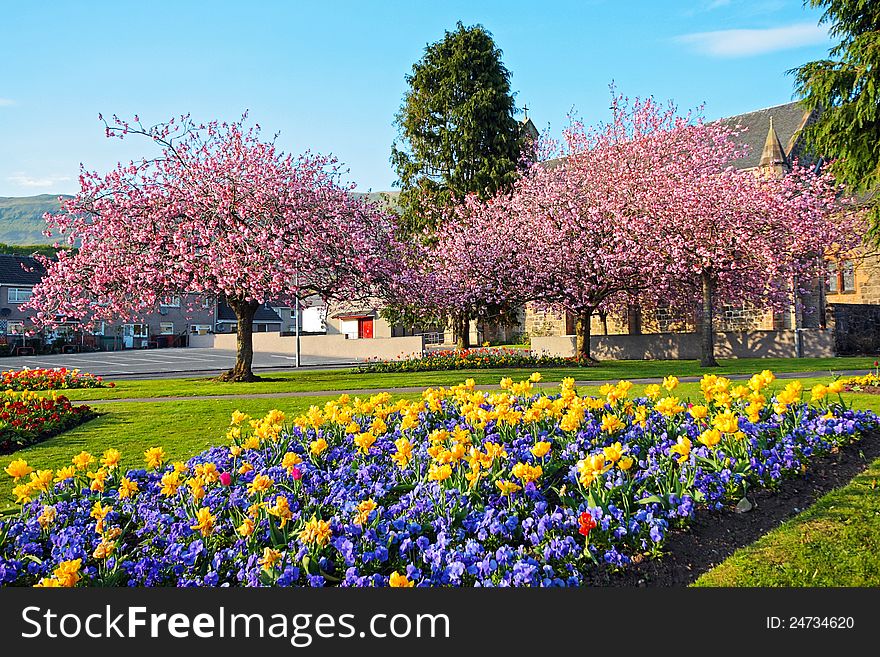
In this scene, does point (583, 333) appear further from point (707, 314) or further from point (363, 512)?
point (363, 512)

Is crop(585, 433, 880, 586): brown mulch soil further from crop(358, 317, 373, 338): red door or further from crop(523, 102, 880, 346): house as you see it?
crop(358, 317, 373, 338): red door

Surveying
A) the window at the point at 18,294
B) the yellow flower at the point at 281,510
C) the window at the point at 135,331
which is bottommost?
the yellow flower at the point at 281,510

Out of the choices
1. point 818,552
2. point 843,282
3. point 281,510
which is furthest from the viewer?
point 843,282

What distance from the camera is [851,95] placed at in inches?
877

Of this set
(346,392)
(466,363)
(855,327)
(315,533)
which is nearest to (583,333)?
(466,363)

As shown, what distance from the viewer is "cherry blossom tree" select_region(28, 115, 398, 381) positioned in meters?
19.8

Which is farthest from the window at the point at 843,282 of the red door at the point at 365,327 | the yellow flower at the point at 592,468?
the yellow flower at the point at 592,468

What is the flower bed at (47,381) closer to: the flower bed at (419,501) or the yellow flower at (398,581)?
the flower bed at (419,501)

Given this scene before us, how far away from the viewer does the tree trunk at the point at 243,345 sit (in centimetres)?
2069

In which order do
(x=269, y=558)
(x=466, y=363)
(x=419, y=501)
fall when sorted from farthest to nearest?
(x=466, y=363)
(x=419, y=501)
(x=269, y=558)

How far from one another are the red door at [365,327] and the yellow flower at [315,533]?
52.8 meters

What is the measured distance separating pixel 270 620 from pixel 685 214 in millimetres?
21818

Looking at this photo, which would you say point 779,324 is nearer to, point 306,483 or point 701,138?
point 701,138

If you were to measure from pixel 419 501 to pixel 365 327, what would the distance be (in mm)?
53492
